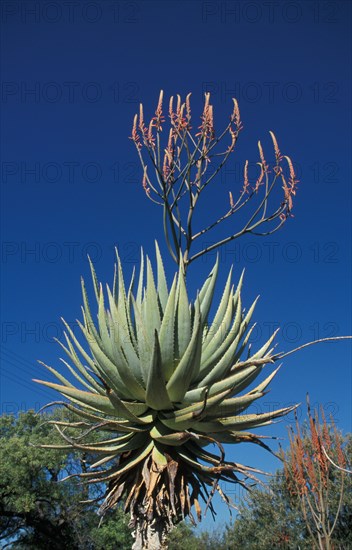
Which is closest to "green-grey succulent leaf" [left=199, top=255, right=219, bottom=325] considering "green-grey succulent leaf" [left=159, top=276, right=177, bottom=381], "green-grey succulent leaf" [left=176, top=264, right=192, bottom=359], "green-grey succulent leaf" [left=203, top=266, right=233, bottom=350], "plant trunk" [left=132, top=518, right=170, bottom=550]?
"green-grey succulent leaf" [left=203, top=266, right=233, bottom=350]

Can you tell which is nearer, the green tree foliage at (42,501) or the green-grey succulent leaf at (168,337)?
the green-grey succulent leaf at (168,337)

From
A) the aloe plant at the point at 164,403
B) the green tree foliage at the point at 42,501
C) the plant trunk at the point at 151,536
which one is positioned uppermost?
the green tree foliage at the point at 42,501

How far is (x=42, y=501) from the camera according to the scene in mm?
24422

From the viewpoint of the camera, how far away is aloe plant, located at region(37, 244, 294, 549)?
426 cm

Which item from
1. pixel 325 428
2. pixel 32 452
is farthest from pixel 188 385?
pixel 32 452

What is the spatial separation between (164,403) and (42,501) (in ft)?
74.3

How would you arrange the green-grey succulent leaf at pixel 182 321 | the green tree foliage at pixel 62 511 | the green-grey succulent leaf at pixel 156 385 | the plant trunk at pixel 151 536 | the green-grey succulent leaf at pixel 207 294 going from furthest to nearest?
the green tree foliage at pixel 62 511 < the green-grey succulent leaf at pixel 207 294 < the green-grey succulent leaf at pixel 182 321 < the plant trunk at pixel 151 536 < the green-grey succulent leaf at pixel 156 385

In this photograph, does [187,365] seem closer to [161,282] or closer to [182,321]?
[182,321]

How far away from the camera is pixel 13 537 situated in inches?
1019

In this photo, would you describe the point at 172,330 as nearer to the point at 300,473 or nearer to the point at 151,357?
the point at 151,357

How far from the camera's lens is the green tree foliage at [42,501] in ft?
75.0

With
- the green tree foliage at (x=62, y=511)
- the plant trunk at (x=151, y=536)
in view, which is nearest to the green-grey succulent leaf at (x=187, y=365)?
the plant trunk at (x=151, y=536)

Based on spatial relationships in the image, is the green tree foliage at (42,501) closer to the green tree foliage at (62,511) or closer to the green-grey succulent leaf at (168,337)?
the green tree foliage at (62,511)

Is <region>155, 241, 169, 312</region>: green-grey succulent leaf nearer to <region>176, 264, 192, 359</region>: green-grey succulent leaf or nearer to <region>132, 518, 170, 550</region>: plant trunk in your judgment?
<region>176, 264, 192, 359</region>: green-grey succulent leaf
